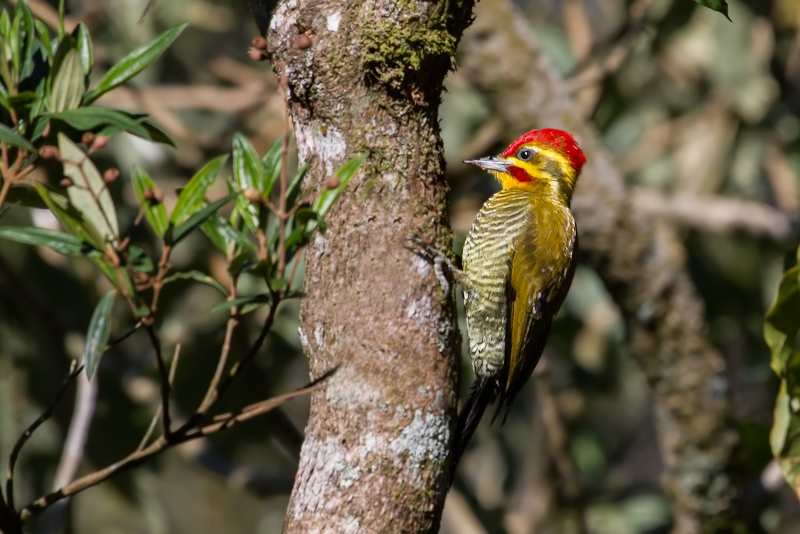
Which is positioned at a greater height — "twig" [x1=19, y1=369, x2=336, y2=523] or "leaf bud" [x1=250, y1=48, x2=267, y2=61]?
"leaf bud" [x1=250, y1=48, x2=267, y2=61]

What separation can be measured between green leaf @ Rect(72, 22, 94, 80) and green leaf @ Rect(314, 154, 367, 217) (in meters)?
0.52

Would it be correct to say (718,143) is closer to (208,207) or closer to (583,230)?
(583,230)

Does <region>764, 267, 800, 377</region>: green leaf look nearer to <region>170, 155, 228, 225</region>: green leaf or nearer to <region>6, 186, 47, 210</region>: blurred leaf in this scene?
<region>170, 155, 228, 225</region>: green leaf

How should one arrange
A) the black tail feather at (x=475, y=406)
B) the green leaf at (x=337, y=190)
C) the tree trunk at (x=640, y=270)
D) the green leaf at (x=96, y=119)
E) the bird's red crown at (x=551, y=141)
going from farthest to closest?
the tree trunk at (x=640, y=270), the bird's red crown at (x=551, y=141), the black tail feather at (x=475, y=406), the green leaf at (x=337, y=190), the green leaf at (x=96, y=119)

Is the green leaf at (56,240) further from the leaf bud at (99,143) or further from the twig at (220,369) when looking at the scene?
the twig at (220,369)

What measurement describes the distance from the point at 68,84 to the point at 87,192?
20 centimetres

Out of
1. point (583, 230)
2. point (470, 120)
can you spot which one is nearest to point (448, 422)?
point (583, 230)

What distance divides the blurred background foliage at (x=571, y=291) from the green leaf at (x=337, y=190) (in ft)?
7.01

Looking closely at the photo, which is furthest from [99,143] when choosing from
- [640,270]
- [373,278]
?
[640,270]

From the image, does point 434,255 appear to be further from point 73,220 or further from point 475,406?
point 475,406

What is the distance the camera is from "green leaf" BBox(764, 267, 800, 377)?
2.39m

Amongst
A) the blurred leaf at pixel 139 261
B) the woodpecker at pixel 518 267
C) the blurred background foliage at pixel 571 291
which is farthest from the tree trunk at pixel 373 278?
the blurred background foliage at pixel 571 291

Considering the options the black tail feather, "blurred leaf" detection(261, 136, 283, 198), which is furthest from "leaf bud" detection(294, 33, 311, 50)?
the black tail feather

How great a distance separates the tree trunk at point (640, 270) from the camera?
413 cm
